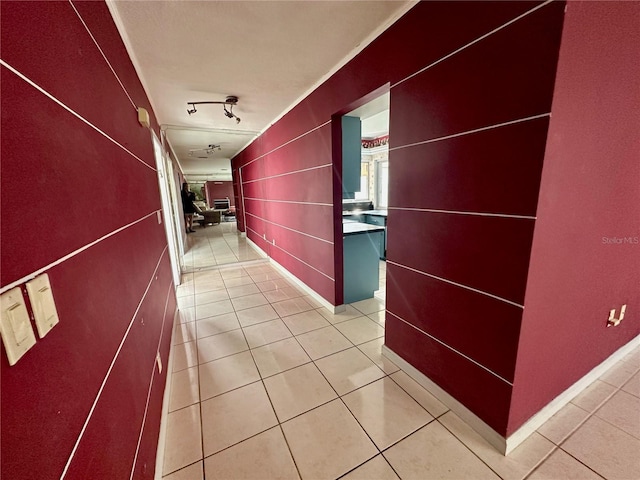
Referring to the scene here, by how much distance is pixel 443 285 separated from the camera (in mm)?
1554

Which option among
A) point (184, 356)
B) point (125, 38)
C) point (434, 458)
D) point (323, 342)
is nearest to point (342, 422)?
point (434, 458)

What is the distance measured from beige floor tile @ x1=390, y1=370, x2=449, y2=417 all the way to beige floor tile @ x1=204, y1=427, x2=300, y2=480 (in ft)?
2.91

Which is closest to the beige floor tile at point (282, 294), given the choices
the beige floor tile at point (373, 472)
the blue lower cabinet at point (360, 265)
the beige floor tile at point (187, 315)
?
the blue lower cabinet at point (360, 265)

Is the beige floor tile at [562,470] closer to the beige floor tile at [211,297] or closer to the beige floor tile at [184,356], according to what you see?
the beige floor tile at [184,356]

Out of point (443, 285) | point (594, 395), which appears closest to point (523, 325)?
point (443, 285)

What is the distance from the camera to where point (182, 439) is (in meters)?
1.48

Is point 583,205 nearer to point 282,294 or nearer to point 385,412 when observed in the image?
point 385,412

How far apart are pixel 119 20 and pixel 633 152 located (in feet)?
10.1

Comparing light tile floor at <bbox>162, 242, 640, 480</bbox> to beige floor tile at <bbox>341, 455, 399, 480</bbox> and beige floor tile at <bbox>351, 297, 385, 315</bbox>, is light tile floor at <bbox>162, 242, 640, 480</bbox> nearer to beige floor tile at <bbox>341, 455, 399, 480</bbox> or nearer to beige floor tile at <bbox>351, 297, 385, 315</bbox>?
beige floor tile at <bbox>341, 455, 399, 480</bbox>

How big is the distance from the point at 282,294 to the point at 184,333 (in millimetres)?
1262

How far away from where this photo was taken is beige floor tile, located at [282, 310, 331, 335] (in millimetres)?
2576

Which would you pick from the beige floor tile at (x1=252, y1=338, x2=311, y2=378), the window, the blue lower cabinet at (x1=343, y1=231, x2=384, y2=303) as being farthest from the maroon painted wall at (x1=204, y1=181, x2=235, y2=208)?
the beige floor tile at (x1=252, y1=338, x2=311, y2=378)

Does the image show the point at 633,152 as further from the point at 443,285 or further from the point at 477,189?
the point at 443,285

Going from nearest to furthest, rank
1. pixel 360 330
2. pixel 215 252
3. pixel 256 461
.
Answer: pixel 256 461 < pixel 360 330 < pixel 215 252
